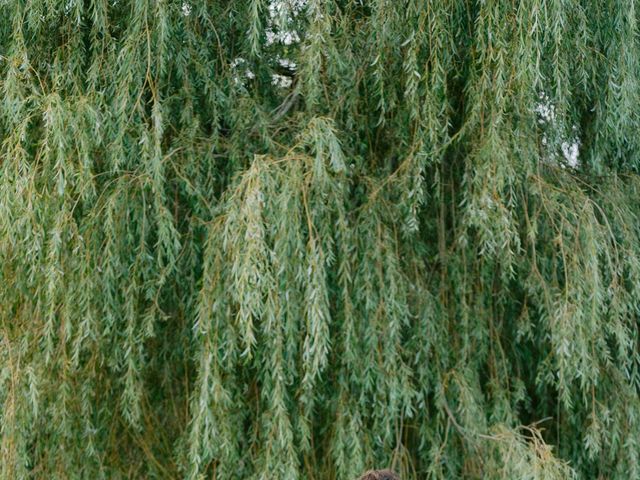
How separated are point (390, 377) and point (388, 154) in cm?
99

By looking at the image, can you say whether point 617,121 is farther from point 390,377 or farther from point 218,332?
point 218,332

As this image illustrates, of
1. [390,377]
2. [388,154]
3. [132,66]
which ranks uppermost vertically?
[132,66]

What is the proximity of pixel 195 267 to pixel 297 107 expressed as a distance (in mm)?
881

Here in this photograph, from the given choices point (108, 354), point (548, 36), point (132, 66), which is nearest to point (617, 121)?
point (548, 36)

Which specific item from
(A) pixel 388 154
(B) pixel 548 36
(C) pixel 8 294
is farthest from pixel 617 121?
(C) pixel 8 294

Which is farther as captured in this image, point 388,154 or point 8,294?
point 388,154

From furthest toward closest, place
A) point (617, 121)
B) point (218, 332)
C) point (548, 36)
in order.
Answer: point (617, 121), point (548, 36), point (218, 332)

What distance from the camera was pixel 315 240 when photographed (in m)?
3.92

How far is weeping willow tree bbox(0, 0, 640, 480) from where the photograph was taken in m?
3.91

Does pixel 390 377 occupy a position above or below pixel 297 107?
below

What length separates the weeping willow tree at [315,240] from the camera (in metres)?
3.91

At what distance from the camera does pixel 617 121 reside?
4426 millimetres

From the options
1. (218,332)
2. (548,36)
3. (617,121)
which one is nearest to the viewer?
(218,332)

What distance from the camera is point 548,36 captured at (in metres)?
4.14
